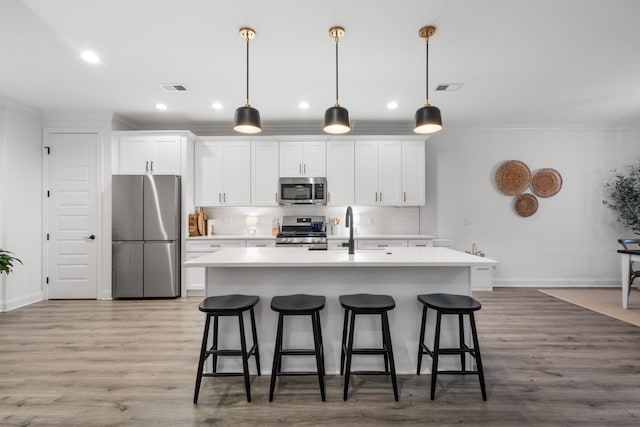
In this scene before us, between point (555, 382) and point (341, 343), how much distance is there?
1.58 meters

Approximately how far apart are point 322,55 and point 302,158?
7.22 ft

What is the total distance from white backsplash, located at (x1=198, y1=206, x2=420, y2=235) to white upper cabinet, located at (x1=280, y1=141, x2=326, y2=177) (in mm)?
644

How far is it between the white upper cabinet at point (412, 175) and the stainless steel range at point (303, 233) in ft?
4.72

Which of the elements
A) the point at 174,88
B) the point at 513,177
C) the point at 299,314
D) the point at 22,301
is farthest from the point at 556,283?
the point at 22,301

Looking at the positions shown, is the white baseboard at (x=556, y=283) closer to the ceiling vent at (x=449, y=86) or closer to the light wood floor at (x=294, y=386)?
the light wood floor at (x=294, y=386)

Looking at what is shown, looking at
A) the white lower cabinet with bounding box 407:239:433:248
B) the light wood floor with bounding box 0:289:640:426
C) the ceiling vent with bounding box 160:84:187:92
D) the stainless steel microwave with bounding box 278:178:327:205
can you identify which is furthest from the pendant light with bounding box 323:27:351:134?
the white lower cabinet with bounding box 407:239:433:248

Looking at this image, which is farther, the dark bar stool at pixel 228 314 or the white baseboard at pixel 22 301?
the white baseboard at pixel 22 301

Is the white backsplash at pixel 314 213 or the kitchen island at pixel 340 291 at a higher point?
the white backsplash at pixel 314 213

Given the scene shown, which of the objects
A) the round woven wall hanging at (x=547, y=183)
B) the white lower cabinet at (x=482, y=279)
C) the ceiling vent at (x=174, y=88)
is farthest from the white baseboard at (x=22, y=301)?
the round woven wall hanging at (x=547, y=183)

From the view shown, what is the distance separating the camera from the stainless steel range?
472 cm

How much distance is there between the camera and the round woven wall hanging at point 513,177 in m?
5.34

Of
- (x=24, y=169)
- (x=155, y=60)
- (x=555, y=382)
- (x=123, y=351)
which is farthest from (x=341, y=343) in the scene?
(x=24, y=169)

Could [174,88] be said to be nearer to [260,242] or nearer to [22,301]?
[260,242]

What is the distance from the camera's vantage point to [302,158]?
16.7 ft
